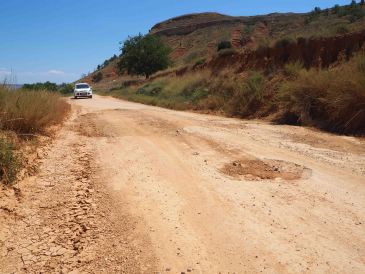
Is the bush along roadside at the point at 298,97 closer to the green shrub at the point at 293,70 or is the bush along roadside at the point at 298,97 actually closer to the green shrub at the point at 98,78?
the green shrub at the point at 293,70

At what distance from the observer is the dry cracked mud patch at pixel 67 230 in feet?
12.9

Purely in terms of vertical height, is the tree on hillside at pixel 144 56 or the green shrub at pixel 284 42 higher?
the tree on hillside at pixel 144 56

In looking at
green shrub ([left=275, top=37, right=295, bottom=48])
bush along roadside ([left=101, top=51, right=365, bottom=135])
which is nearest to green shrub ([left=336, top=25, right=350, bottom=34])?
green shrub ([left=275, top=37, right=295, bottom=48])

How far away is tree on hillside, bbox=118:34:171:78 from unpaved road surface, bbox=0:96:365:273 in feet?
141

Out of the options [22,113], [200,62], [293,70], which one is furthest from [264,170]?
[200,62]

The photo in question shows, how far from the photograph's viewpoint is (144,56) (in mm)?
50562

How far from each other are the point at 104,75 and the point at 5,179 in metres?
90.4

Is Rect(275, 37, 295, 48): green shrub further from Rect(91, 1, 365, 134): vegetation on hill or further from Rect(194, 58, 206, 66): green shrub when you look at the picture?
Rect(194, 58, 206, 66): green shrub

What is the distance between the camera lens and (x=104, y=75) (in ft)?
307

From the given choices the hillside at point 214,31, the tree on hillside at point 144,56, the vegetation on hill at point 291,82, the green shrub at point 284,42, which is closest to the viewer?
the vegetation on hill at point 291,82

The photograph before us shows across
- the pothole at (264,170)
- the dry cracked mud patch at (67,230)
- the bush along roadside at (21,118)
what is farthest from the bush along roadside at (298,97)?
the bush along roadside at (21,118)

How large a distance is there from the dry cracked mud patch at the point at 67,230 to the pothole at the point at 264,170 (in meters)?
2.31

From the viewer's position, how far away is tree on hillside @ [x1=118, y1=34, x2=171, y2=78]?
50612 millimetres

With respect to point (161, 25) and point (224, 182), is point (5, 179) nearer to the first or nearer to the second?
point (224, 182)
